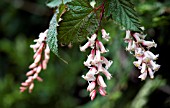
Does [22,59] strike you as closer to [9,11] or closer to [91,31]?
[9,11]

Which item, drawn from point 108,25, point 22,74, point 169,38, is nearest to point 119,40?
point 108,25

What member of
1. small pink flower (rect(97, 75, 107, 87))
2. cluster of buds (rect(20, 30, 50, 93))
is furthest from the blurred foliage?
small pink flower (rect(97, 75, 107, 87))

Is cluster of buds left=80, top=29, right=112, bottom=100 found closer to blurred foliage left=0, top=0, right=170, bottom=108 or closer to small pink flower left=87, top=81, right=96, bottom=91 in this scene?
small pink flower left=87, top=81, right=96, bottom=91

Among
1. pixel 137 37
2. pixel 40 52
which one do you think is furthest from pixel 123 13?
pixel 40 52

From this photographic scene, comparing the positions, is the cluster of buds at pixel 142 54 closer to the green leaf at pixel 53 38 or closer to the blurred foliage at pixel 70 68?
the green leaf at pixel 53 38

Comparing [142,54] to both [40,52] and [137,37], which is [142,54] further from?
[40,52]

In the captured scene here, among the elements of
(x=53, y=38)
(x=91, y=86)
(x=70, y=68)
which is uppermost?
(x=70, y=68)
